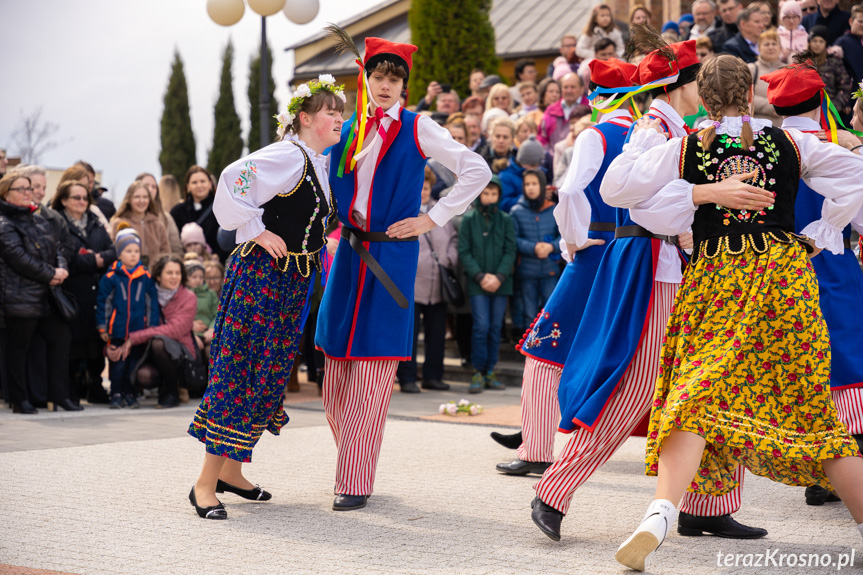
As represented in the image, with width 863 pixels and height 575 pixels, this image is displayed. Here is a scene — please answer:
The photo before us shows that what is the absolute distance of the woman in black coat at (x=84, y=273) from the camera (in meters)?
8.41

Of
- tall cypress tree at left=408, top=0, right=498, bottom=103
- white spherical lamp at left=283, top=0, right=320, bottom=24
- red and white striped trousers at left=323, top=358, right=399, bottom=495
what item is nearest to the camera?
red and white striped trousers at left=323, top=358, right=399, bottom=495

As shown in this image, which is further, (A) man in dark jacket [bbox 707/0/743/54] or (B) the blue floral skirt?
(A) man in dark jacket [bbox 707/0/743/54]

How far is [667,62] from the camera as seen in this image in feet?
14.5

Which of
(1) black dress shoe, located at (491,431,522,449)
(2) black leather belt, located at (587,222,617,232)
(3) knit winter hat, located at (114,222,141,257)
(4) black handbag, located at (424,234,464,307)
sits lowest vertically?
(1) black dress shoe, located at (491,431,522,449)

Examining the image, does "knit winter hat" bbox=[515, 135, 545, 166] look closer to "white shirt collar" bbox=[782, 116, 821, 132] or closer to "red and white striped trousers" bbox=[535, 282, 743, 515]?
"white shirt collar" bbox=[782, 116, 821, 132]

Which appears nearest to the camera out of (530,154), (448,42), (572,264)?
(572,264)

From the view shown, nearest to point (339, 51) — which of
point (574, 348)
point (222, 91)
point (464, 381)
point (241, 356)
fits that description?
point (241, 356)

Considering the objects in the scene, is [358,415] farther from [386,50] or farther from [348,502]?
[386,50]

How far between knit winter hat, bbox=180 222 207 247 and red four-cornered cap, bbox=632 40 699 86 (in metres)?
6.47

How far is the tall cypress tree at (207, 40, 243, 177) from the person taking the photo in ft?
127

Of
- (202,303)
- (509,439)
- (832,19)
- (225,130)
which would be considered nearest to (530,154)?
(202,303)

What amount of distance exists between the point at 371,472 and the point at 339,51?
2.05m

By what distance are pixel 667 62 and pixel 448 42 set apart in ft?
40.0

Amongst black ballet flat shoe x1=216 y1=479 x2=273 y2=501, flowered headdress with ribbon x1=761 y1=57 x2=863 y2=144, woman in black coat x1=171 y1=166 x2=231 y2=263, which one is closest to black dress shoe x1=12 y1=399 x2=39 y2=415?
woman in black coat x1=171 y1=166 x2=231 y2=263
